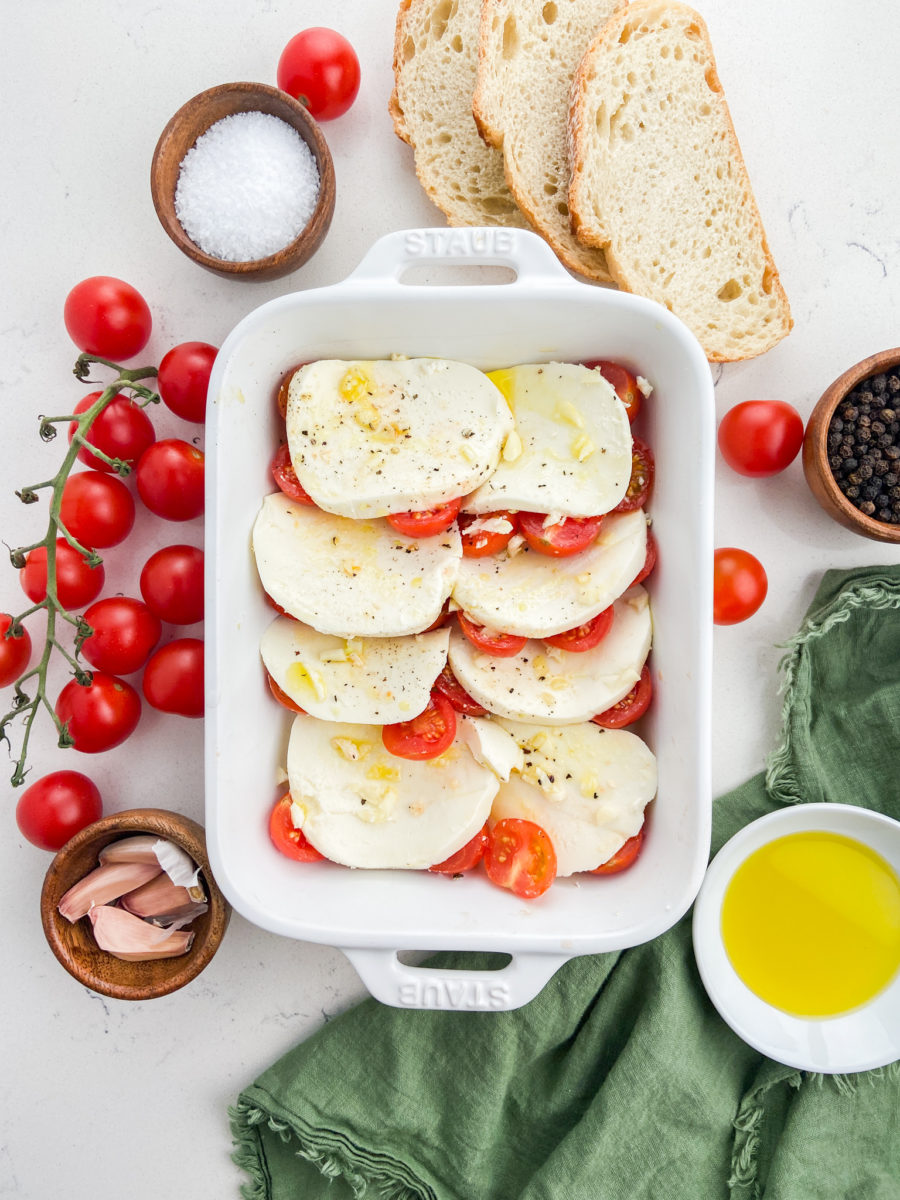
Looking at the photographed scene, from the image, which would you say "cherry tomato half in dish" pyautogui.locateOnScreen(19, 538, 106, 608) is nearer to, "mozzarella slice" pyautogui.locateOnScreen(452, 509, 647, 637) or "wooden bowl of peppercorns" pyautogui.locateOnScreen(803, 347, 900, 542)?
"mozzarella slice" pyautogui.locateOnScreen(452, 509, 647, 637)

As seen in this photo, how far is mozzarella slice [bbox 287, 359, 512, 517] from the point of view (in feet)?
5.52

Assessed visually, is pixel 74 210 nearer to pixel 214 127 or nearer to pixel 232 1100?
pixel 214 127

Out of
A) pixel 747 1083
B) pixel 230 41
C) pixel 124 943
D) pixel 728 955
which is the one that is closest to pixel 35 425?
pixel 230 41

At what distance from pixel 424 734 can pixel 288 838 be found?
1.12 feet

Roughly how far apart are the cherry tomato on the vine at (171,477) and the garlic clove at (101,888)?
752 mm

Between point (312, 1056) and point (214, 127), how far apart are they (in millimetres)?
2013

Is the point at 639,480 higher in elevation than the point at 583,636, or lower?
higher

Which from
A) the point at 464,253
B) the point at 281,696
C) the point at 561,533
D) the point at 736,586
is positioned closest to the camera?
the point at 464,253

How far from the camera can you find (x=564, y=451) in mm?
1729

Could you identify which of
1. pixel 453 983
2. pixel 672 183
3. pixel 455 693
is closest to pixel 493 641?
pixel 455 693

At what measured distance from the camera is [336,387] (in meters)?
1.75

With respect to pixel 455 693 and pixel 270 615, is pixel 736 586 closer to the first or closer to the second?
pixel 455 693

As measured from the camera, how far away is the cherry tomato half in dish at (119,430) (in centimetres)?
192

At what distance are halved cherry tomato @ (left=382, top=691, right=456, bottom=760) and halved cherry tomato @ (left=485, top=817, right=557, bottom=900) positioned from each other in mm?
219
